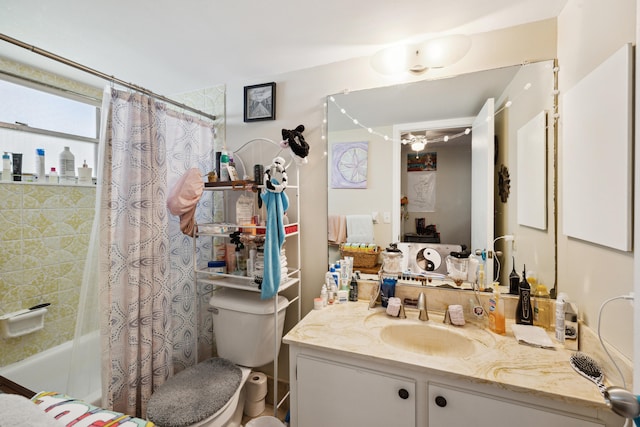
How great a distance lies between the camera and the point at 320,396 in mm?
1188

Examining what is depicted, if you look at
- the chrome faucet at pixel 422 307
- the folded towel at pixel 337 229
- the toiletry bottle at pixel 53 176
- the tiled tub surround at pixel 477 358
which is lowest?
the tiled tub surround at pixel 477 358

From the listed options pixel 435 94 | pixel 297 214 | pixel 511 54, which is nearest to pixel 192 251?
pixel 297 214

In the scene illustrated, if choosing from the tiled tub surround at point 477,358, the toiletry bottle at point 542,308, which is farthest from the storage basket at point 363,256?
the toiletry bottle at point 542,308

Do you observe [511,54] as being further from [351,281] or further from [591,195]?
[351,281]

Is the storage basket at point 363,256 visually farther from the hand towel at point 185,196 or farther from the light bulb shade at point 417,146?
the hand towel at point 185,196

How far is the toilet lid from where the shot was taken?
1228 millimetres

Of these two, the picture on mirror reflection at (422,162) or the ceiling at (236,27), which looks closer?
the ceiling at (236,27)

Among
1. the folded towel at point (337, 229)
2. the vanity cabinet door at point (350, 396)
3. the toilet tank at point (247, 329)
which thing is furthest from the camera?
the folded towel at point (337, 229)

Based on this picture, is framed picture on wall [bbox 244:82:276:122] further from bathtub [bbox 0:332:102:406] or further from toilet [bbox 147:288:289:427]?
bathtub [bbox 0:332:102:406]

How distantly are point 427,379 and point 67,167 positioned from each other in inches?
108

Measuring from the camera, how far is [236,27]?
139 cm

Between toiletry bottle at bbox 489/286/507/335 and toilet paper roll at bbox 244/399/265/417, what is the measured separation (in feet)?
4.78

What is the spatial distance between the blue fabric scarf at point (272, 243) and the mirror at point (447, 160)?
0.37 meters

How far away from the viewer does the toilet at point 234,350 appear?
1.42 m
